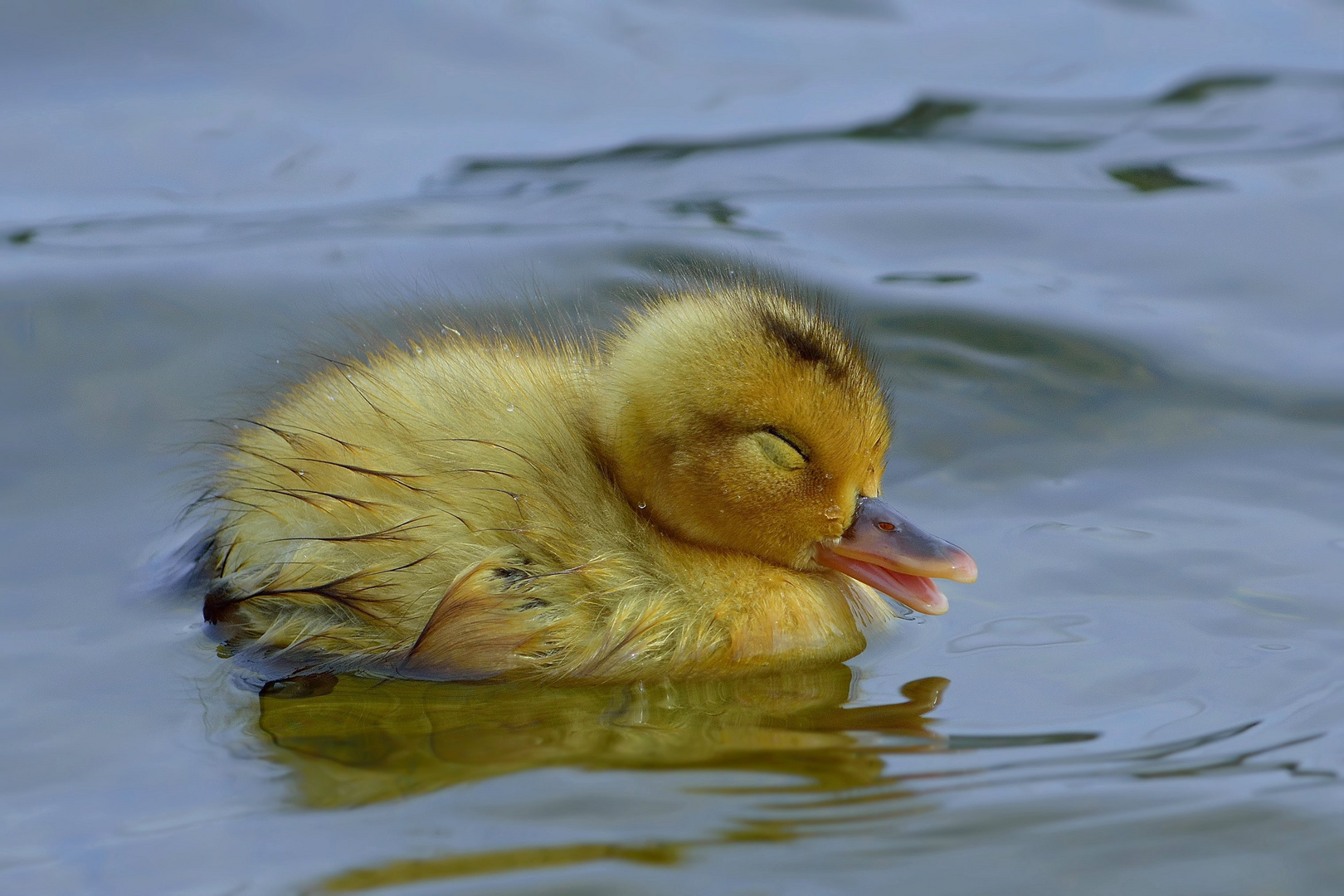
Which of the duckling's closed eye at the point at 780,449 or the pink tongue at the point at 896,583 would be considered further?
the pink tongue at the point at 896,583

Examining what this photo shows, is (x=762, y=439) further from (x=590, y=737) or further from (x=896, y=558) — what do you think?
(x=590, y=737)

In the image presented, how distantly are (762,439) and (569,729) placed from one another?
0.74 metres

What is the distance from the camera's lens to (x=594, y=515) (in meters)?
3.38

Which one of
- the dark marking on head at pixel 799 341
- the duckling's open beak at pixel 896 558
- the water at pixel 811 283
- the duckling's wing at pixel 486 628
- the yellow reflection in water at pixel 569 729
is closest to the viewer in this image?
the water at pixel 811 283

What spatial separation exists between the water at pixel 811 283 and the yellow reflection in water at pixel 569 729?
0.4 inches

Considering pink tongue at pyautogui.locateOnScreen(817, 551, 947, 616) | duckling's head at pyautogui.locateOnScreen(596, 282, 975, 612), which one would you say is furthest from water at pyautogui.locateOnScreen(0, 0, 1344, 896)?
duckling's head at pyautogui.locateOnScreen(596, 282, 975, 612)

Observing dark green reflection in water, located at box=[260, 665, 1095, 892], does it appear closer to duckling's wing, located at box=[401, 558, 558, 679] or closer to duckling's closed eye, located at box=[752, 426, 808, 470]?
duckling's wing, located at box=[401, 558, 558, 679]

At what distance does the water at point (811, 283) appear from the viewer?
2648 millimetres

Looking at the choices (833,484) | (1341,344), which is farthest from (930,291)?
(833,484)

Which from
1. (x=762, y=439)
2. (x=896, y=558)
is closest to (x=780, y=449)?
(x=762, y=439)

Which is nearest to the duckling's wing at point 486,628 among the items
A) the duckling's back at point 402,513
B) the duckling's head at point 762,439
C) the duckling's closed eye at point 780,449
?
the duckling's back at point 402,513

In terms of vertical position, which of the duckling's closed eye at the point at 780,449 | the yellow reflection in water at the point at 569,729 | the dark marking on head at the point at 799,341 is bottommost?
the yellow reflection in water at the point at 569,729

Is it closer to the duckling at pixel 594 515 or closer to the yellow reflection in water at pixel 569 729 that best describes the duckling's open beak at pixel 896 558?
the duckling at pixel 594 515

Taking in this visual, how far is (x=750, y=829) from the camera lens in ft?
8.55
